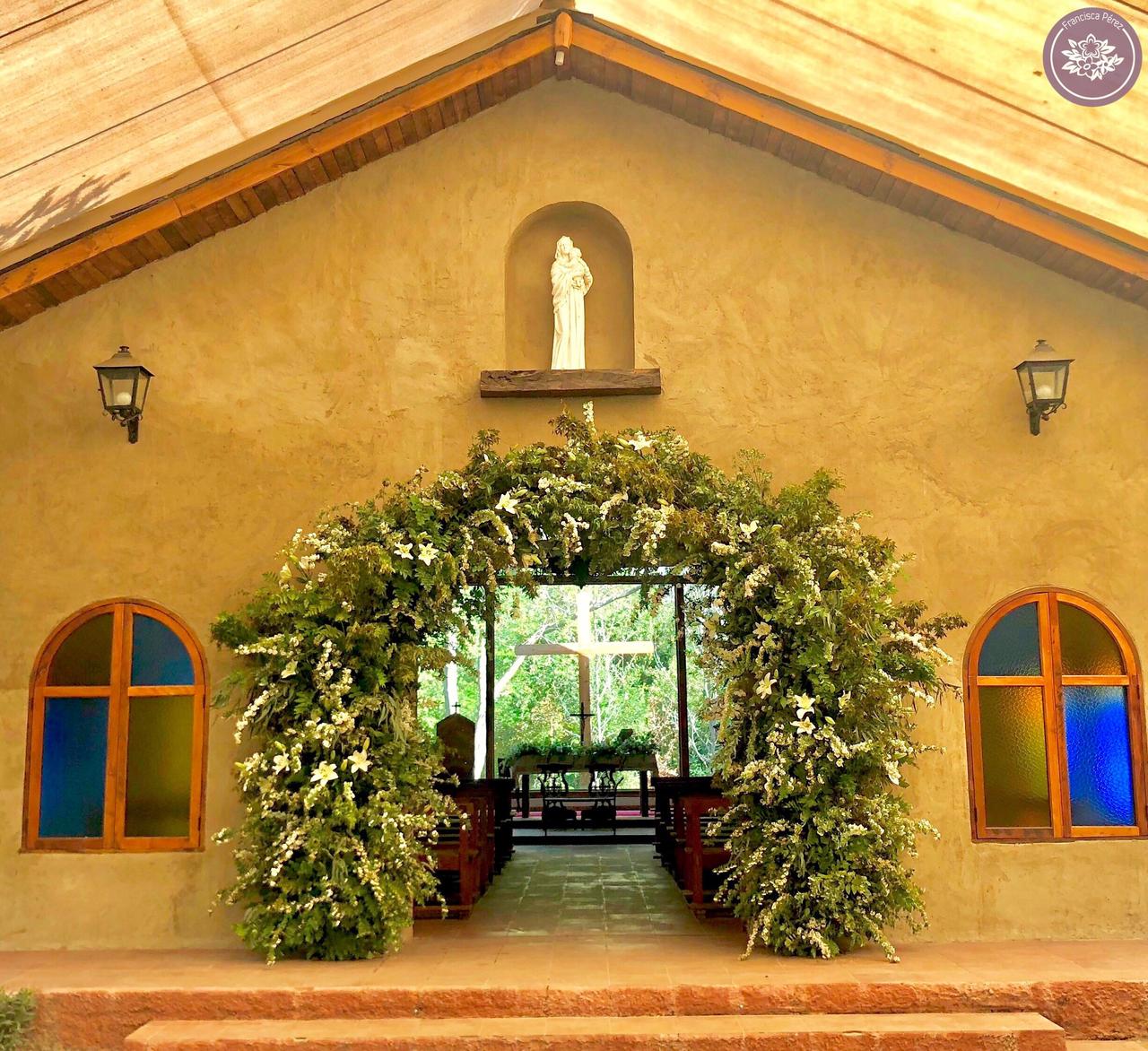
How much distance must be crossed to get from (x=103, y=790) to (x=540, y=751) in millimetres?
7348

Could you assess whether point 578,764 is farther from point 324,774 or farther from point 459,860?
point 324,774

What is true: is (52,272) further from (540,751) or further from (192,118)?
(540,751)

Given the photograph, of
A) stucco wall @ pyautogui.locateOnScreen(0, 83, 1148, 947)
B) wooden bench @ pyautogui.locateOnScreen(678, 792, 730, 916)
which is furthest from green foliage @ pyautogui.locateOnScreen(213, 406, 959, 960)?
wooden bench @ pyautogui.locateOnScreen(678, 792, 730, 916)

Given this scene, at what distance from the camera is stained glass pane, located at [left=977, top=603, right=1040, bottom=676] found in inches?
290

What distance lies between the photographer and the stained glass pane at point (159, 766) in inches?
284

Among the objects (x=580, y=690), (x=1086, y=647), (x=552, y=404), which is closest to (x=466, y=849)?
(x=552, y=404)

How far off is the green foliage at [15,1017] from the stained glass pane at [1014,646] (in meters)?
5.91

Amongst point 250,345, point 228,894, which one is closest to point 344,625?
point 228,894

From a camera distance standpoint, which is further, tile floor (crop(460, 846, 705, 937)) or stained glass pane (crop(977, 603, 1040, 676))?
tile floor (crop(460, 846, 705, 937))

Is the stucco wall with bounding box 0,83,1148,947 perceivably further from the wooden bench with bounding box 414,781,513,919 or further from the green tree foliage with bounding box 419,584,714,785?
the green tree foliage with bounding box 419,584,714,785

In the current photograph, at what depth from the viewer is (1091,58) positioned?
19.9 ft

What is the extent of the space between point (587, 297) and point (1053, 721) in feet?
14.1

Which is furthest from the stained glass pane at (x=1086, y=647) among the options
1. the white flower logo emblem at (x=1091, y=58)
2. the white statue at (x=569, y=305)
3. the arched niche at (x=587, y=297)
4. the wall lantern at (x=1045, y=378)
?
the white statue at (x=569, y=305)

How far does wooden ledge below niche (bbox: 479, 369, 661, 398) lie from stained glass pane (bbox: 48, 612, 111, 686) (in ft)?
9.72
